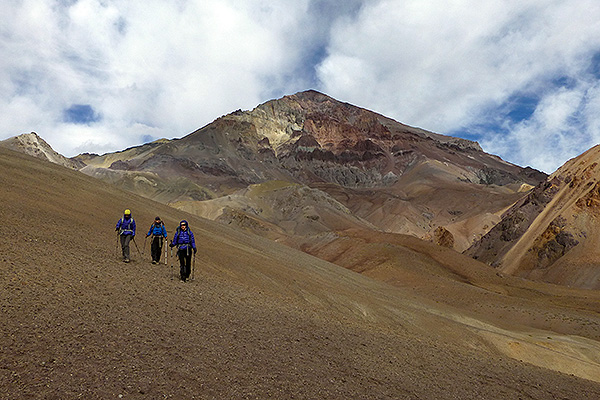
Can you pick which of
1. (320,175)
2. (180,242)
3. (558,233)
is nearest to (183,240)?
(180,242)

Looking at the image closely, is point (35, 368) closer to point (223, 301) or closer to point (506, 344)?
point (223, 301)

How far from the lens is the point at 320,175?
521 ft

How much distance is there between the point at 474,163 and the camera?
16788cm

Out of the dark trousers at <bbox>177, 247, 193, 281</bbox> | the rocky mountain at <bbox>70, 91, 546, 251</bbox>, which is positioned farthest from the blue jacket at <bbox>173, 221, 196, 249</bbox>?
the rocky mountain at <bbox>70, 91, 546, 251</bbox>

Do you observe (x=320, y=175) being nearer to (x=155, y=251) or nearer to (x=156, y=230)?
(x=155, y=251)

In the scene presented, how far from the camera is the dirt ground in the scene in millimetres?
5082

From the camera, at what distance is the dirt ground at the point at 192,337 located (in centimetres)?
508

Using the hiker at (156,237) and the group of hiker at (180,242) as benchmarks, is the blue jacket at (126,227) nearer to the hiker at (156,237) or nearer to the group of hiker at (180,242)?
the group of hiker at (180,242)

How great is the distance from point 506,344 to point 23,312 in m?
15.7

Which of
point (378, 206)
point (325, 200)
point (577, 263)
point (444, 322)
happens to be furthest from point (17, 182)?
point (378, 206)

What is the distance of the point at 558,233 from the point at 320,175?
397 ft

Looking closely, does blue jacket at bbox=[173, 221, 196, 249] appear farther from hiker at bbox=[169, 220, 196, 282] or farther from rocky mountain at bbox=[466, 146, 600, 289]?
rocky mountain at bbox=[466, 146, 600, 289]

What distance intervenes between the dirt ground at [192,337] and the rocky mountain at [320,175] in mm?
47949

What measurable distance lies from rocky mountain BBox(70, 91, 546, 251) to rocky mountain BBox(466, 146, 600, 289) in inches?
734
